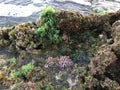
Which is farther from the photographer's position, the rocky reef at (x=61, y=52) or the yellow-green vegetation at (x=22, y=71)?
the yellow-green vegetation at (x=22, y=71)

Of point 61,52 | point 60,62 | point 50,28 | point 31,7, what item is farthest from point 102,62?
point 31,7

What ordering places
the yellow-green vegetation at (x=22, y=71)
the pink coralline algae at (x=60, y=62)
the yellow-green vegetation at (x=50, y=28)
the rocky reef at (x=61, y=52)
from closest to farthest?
the rocky reef at (x=61, y=52)
the yellow-green vegetation at (x=22, y=71)
the pink coralline algae at (x=60, y=62)
the yellow-green vegetation at (x=50, y=28)

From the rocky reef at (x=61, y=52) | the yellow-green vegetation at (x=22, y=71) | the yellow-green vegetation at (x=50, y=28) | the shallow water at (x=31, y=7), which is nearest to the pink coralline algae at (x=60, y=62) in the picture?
the rocky reef at (x=61, y=52)

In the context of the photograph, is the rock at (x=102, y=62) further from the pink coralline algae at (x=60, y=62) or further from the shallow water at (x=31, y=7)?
the shallow water at (x=31, y=7)

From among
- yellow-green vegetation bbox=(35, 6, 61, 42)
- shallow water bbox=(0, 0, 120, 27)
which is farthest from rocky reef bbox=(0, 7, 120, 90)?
shallow water bbox=(0, 0, 120, 27)

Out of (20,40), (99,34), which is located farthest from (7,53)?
(99,34)

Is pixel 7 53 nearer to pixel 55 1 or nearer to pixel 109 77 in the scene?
pixel 109 77

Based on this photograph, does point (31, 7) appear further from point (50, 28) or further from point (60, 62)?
point (60, 62)
